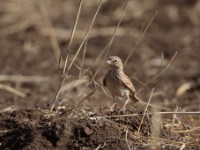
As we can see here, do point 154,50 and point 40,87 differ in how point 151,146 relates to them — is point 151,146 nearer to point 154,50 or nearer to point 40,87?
point 40,87

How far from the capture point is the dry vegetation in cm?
696

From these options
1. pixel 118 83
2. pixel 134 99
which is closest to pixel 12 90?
pixel 134 99

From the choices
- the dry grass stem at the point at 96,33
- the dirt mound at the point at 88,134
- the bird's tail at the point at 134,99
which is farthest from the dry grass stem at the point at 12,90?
the dry grass stem at the point at 96,33

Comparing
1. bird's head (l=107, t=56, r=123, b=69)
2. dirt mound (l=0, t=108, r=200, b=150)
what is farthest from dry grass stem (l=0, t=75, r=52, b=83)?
dirt mound (l=0, t=108, r=200, b=150)

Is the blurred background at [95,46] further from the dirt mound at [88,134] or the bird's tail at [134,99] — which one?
the dirt mound at [88,134]

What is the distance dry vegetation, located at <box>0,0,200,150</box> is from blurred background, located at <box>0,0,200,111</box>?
0.02m

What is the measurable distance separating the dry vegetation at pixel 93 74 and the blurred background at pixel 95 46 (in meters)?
0.02

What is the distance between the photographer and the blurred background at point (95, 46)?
11086mm

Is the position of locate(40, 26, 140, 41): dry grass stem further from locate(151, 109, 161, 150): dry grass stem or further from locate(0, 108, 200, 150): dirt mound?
locate(151, 109, 161, 150): dry grass stem

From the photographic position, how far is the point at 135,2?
17.5 m

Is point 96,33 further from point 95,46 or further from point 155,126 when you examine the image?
point 155,126

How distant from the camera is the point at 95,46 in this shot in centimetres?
1449

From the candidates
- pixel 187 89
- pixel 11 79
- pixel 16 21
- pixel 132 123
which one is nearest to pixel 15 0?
pixel 16 21

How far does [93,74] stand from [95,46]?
4.45 metres
